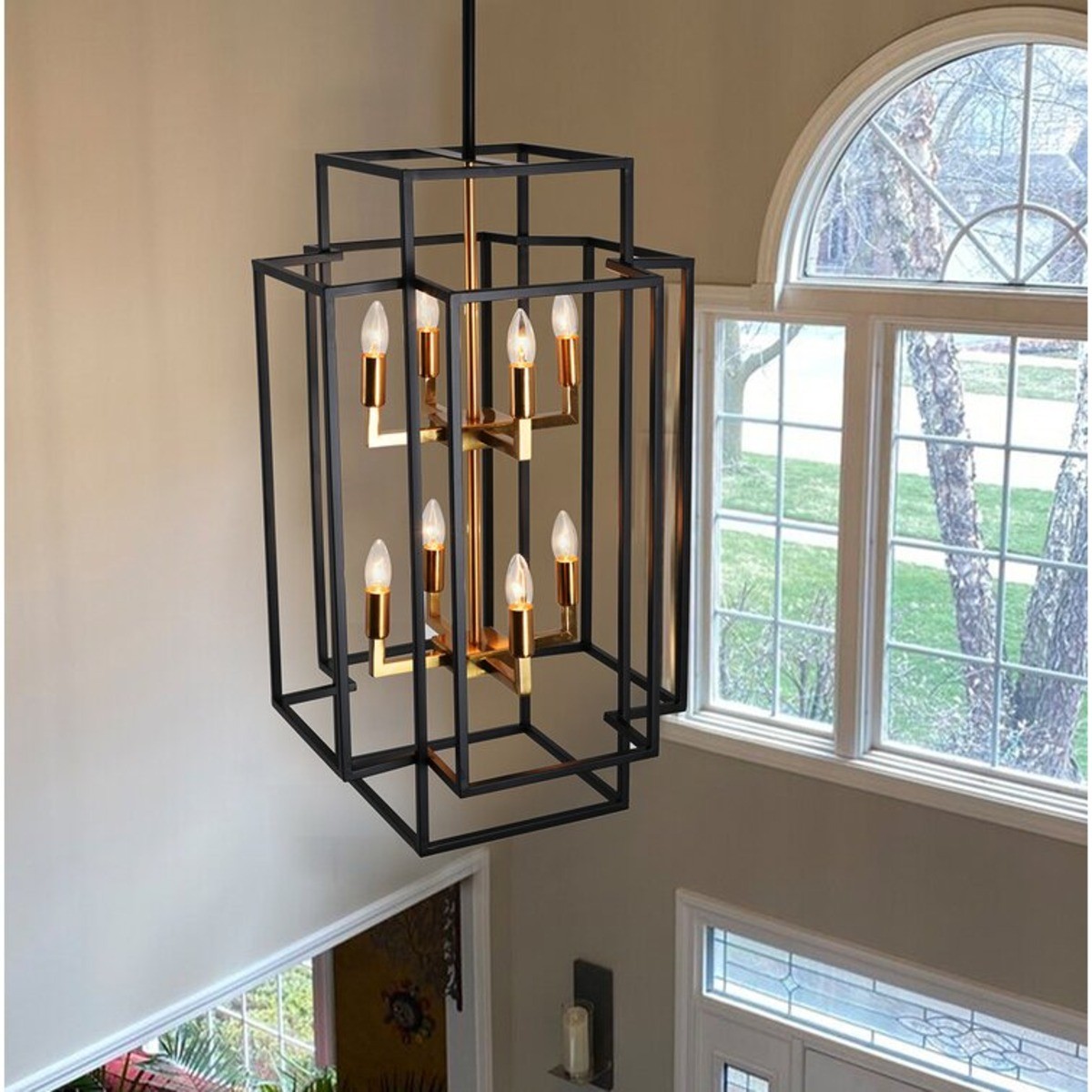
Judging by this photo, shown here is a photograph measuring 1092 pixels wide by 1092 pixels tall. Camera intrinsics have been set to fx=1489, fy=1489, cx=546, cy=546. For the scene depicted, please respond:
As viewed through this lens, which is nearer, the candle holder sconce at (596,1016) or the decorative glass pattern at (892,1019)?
the decorative glass pattern at (892,1019)

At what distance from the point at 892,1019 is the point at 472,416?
3.24m

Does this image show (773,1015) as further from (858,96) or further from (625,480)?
(625,480)

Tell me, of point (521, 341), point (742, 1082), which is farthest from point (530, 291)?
point (742, 1082)

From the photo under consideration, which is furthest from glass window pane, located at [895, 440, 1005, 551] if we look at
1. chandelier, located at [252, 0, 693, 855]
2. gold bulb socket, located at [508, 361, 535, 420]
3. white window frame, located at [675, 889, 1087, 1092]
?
gold bulb socket, located at [508, 361, 535, 420]

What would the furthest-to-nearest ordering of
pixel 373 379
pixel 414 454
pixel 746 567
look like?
pixel 746 567 < pixel 373 379 < pixel 414 454

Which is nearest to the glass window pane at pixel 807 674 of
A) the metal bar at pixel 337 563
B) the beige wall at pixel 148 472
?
the beige wall at pixel 148 472

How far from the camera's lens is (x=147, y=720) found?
4.19 m

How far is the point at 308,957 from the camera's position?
4.83 m

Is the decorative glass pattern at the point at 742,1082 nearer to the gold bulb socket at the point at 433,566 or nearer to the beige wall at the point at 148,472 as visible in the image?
the beige wall at the point at 148,472

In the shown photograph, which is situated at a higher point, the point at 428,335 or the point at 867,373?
the point at 428,335

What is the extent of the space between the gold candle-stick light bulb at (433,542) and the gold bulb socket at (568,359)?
280mm

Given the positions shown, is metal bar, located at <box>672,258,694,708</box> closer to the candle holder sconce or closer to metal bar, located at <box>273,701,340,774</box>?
metal bar, located at <box>273,701,340,774</box>

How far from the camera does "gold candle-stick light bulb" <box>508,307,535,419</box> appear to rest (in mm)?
1939

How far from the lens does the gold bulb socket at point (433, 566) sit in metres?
1.99
